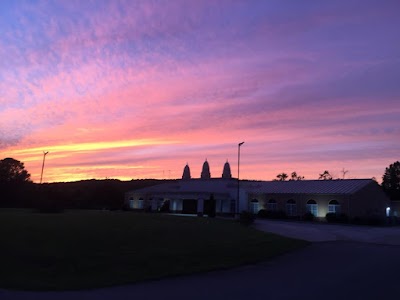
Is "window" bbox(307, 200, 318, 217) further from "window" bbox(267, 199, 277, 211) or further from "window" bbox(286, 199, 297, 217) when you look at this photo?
"window" bbox(267, 199, 277, 211)

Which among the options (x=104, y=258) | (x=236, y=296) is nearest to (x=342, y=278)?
(x=236, y=296)

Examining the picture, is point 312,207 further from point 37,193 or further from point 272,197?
point 37,193

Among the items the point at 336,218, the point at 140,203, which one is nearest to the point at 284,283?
the point at 336,218

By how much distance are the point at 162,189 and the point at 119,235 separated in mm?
43284

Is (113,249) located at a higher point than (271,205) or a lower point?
lower

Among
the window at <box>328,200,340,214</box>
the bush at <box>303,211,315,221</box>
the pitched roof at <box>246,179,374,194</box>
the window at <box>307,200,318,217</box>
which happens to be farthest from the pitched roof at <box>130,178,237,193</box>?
the window at <box>328,200,340,214</box>

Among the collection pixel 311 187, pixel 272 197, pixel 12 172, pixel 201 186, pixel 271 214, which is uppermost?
pixel 12 172

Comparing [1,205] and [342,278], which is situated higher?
[1,205]

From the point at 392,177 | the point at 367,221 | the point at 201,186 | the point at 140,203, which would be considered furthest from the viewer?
the point at 392,177

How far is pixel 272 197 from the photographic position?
57.7 m

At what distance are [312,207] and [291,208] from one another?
312 centimetres

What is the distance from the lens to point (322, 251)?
79.3 ft

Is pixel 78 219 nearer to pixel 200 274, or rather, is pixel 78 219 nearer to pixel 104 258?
pixel 104 258

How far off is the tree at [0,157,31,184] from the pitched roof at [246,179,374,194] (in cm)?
4110
